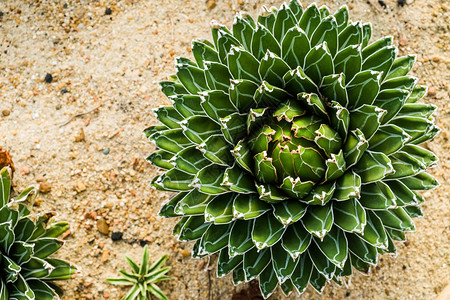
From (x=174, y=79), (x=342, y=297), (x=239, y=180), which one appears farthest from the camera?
(x=342, y=297)

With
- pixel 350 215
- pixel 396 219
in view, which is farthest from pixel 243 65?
pixel 396 219

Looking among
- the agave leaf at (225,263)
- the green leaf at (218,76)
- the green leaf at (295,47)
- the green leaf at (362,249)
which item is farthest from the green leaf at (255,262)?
the green leaf at (295,47)

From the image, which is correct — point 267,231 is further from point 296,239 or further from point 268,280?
point 268,280

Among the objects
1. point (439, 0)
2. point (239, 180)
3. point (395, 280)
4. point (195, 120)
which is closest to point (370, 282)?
point (395, 280)

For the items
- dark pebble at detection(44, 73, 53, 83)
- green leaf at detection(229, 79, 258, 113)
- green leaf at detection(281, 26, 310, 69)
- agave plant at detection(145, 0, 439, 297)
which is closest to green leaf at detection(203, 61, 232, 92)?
agave plant at detection(145, 0, 439, 297)

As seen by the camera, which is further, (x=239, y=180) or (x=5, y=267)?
(x=5, y=267)

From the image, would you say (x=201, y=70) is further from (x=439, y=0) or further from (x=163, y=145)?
(x=439, y=0)

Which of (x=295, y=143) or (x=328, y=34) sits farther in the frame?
(x=328, y=34)
